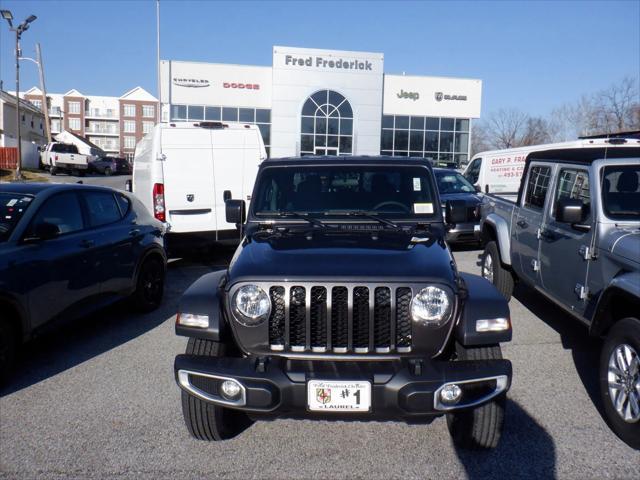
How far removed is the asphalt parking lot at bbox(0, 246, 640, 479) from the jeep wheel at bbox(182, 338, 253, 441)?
101 millimetres

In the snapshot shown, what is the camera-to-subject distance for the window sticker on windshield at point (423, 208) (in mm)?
4648

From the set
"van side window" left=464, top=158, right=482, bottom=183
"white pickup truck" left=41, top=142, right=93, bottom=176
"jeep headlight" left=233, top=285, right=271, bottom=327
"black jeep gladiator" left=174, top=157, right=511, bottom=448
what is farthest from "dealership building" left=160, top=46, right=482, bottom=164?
"jeep headlight" left=233, top=285, right=271, bottom=327

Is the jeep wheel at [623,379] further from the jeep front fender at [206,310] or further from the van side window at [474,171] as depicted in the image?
the van side window at [474,171]

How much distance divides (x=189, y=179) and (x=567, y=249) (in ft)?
20.1

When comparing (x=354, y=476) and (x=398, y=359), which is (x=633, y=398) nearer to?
(x=398, y=359)

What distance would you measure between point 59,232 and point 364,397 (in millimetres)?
3689

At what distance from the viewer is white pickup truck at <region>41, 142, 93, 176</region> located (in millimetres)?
41156

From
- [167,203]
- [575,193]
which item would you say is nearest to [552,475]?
[575,193]

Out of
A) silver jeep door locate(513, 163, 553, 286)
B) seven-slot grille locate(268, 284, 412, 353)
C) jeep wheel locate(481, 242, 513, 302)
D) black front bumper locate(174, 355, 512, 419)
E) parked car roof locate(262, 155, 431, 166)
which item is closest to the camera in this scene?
black front bumper locate(174, 355, 512, 419)

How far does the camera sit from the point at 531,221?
6316 millimetres

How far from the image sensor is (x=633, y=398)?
3734 mm

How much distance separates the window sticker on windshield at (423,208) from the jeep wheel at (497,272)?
284 cm

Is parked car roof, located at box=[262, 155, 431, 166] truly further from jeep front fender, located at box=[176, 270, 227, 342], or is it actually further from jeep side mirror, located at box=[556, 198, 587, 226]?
jeep front fender, located at box=[176, 270, 227, 342]

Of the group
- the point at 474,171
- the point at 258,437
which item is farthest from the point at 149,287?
the point at 474,171
